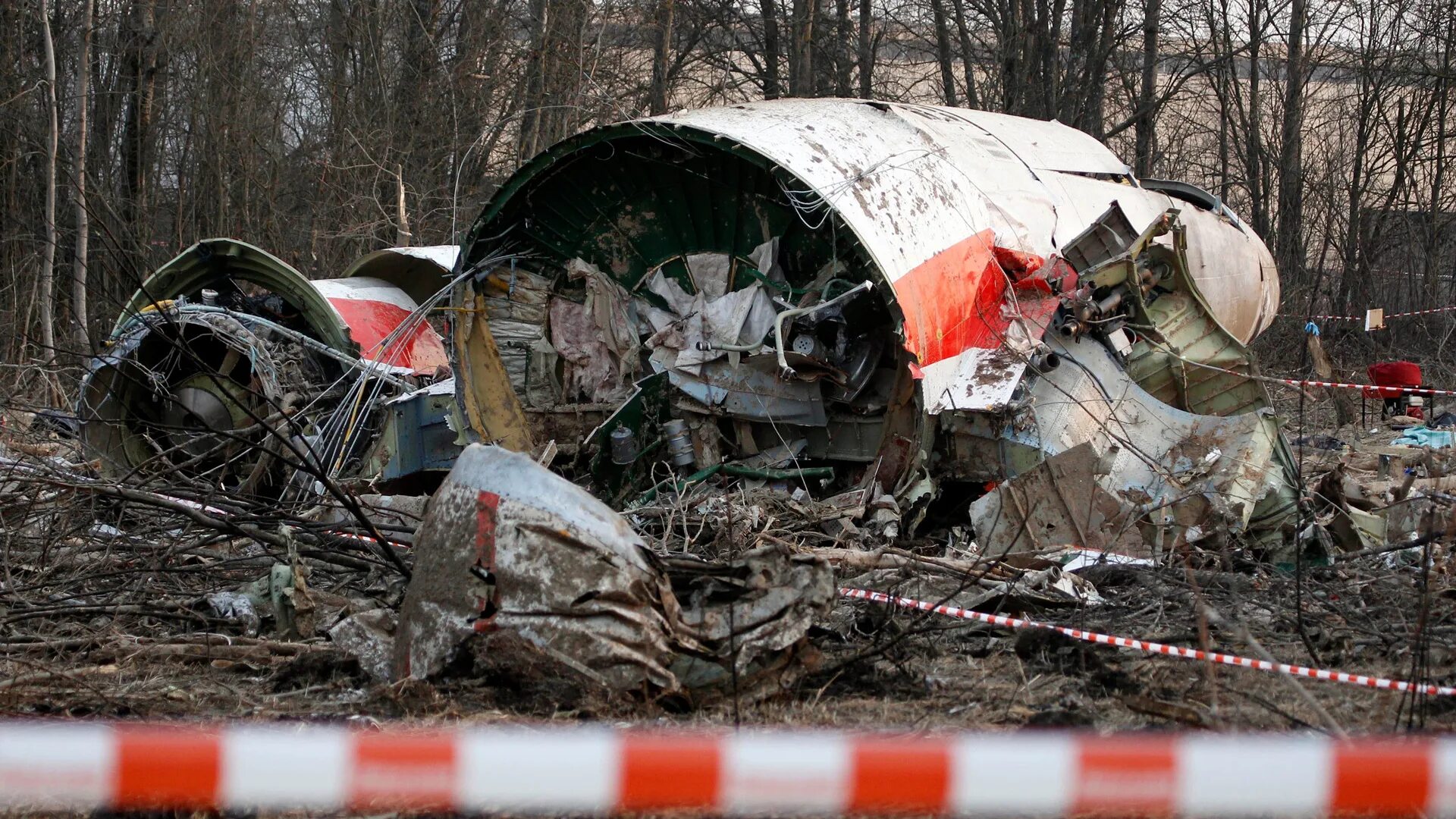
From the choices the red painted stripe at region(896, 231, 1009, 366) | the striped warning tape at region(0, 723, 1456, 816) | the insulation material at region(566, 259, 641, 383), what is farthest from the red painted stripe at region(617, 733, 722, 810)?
the insulation material at region(566, 259, 641, 383)

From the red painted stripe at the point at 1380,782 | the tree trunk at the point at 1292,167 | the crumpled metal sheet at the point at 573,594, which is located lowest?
the red painted stripe at the point at 1380,782

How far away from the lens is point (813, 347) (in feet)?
23.7

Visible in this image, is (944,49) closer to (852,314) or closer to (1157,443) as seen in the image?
(1157,443)

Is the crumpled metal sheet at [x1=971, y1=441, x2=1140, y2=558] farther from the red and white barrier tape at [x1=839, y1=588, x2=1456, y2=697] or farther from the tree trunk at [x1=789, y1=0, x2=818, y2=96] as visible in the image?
the tree trunk at [x1=789, y1=0, x2=818, y2=96]

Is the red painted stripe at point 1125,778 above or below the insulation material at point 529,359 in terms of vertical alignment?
below

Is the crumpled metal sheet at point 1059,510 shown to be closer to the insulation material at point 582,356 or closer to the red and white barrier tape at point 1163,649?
the red and white barrier tape at point 1163,649

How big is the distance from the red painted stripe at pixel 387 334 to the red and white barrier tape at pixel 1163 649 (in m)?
4.94

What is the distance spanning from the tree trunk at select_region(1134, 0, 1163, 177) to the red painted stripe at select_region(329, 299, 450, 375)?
1521 cm

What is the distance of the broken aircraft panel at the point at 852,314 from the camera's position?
7.03m

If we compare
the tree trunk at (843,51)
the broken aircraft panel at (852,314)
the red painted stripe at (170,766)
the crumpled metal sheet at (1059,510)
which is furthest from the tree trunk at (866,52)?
the red painted stripe at (170,766)

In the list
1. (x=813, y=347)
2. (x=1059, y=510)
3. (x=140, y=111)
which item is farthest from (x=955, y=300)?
(x=140, y=111)

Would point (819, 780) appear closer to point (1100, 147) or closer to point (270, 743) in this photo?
point (270, 743)

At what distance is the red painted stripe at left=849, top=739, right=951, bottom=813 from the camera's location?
250cm

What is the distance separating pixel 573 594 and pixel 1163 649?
2.10 m
